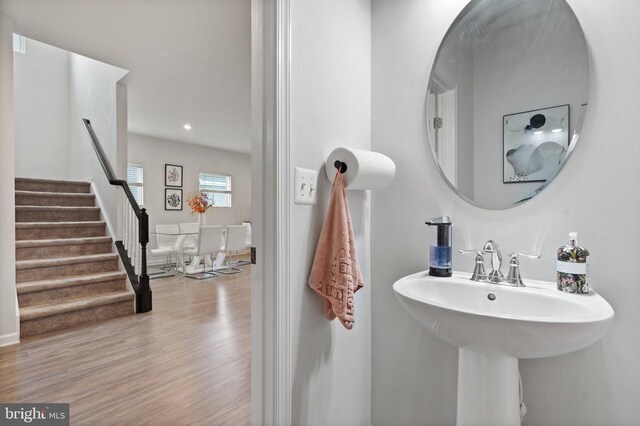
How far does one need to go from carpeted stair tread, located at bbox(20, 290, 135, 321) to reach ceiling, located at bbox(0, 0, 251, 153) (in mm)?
2422

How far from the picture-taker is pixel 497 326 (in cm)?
76

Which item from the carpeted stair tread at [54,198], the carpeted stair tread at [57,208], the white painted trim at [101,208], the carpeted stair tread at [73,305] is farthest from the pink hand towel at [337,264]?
the carpeted stair tread at [54,198]

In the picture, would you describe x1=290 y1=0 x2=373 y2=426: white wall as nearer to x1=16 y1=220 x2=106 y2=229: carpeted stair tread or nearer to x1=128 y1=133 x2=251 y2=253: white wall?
x1=16 y1=220 x2=106 y2=229: carpeted stair tread

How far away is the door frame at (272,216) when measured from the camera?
1.02 meters

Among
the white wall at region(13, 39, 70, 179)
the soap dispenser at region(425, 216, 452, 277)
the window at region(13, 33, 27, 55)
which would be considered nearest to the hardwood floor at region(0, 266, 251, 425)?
the soap dispenser at region(425, 216, 452, 277)

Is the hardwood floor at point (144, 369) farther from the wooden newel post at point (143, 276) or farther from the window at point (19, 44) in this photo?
the window at point (19, 44)

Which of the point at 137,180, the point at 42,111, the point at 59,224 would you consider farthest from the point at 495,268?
the point at 42,111

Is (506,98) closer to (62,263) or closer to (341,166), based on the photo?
(341,166)

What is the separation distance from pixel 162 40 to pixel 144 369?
269 centimetres

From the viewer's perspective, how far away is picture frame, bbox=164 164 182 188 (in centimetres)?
658

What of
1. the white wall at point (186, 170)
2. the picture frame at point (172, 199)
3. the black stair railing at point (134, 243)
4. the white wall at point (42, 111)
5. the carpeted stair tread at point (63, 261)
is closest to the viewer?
the carpeted stair tread at point (63, 261)

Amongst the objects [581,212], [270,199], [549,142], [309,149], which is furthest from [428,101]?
[270,199]

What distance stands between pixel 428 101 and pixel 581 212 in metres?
0.67

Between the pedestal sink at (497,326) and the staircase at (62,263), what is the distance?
10.9ft
